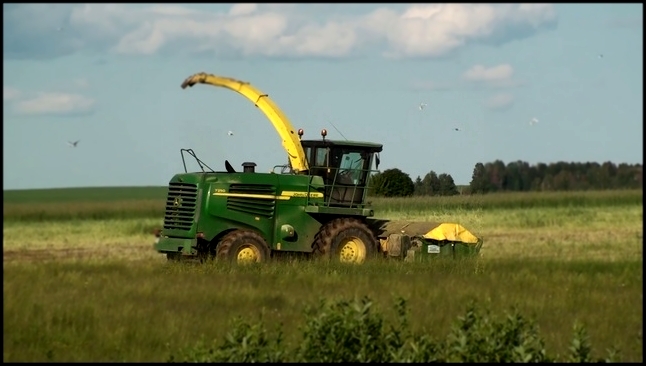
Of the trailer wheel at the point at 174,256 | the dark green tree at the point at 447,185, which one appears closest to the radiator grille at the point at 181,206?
the trailer wheel at the point at 174,256

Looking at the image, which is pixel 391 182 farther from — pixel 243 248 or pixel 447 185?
pixel 243 248

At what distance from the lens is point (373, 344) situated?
9.45m

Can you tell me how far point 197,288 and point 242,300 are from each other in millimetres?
575

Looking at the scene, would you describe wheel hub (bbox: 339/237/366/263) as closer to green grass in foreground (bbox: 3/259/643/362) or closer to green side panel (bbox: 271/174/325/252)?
green side panel (bbox: 271/174/325/252)

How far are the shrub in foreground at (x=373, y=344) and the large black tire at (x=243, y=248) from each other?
24.0 feet

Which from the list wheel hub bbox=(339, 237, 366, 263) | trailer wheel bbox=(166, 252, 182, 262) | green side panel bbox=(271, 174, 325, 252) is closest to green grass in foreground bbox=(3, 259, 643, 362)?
green side panel bbox=(271, 174, 325, 252)

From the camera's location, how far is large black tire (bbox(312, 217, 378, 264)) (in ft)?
58.7

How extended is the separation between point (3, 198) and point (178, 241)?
6910 mm

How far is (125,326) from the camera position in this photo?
37.1ft

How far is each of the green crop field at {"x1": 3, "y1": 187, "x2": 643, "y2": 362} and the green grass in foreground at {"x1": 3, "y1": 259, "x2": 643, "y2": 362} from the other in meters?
0.02

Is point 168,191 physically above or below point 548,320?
above

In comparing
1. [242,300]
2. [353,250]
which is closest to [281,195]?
[353,250]

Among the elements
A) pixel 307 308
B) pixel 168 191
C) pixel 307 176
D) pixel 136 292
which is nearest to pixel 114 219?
pixel 168 191

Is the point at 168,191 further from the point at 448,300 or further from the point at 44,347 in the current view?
the point at 44,347
